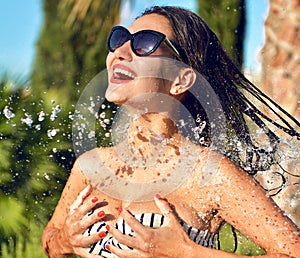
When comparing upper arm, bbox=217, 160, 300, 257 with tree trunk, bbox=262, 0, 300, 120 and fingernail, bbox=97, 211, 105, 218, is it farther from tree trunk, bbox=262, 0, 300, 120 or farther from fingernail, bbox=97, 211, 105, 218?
tree trunk, bbox=262, 0, 300, 120

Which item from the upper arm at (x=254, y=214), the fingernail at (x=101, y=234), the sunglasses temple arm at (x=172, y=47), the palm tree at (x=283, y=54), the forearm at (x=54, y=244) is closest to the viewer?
the upper arm at (x=254, y=214)

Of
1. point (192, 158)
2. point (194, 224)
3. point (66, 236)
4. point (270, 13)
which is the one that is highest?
point (270, 13)

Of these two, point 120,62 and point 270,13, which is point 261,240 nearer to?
point 120,62

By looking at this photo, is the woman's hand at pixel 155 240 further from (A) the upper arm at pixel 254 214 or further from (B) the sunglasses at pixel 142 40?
(B) the sunglasses at pixel 142 40

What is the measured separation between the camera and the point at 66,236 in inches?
104

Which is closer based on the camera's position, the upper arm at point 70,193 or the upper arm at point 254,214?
the upper arm at point 254,214

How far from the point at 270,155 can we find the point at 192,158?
46cm

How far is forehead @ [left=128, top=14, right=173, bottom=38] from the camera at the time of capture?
104 inches

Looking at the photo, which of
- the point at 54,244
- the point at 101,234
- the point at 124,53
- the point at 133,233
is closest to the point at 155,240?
the point at 133,233

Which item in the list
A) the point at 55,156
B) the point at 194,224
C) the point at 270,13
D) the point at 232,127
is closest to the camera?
the point at 194,224

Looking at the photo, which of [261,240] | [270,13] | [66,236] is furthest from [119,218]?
[270,13]

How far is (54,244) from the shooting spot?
9.09ft

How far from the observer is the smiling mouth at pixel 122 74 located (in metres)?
2.55

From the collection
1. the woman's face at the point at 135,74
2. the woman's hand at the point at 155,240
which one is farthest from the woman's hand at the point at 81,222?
the woman's face at the point at 135,74
